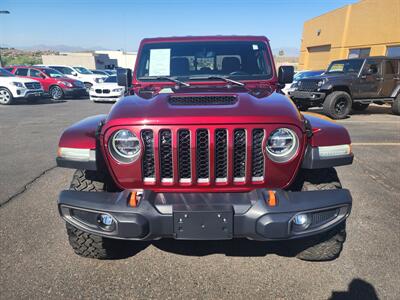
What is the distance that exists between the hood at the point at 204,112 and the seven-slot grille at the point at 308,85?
27.0ft

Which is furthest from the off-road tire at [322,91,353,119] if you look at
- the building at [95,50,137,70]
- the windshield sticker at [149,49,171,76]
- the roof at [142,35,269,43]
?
the building at [95,50,137,70]

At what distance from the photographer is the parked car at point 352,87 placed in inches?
384

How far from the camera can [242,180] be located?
2.19 meters

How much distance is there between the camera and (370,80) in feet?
33.2

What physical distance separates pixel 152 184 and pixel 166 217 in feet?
0.97

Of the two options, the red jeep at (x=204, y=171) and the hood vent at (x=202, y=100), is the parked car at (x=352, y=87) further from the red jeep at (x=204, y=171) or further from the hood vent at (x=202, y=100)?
the hood vent at (x=202, y=100)

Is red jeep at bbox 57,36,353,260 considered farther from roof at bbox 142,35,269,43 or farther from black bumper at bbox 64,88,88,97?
black bumper at bbox 64,88,88,97

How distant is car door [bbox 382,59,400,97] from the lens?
10.3 m

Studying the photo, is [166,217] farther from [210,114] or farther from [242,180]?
[210,114]

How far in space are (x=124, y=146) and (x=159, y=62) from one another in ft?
5.28

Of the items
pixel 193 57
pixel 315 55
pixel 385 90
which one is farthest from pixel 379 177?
pixel 315 55

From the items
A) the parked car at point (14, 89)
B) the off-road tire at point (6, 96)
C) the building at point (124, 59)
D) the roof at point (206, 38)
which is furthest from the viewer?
the building at point (124, 59)

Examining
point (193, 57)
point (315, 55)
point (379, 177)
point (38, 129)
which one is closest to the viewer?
point (193, 57)

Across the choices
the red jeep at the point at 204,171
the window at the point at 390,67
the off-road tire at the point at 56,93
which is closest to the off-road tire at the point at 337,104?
the window at the point at 390,67
